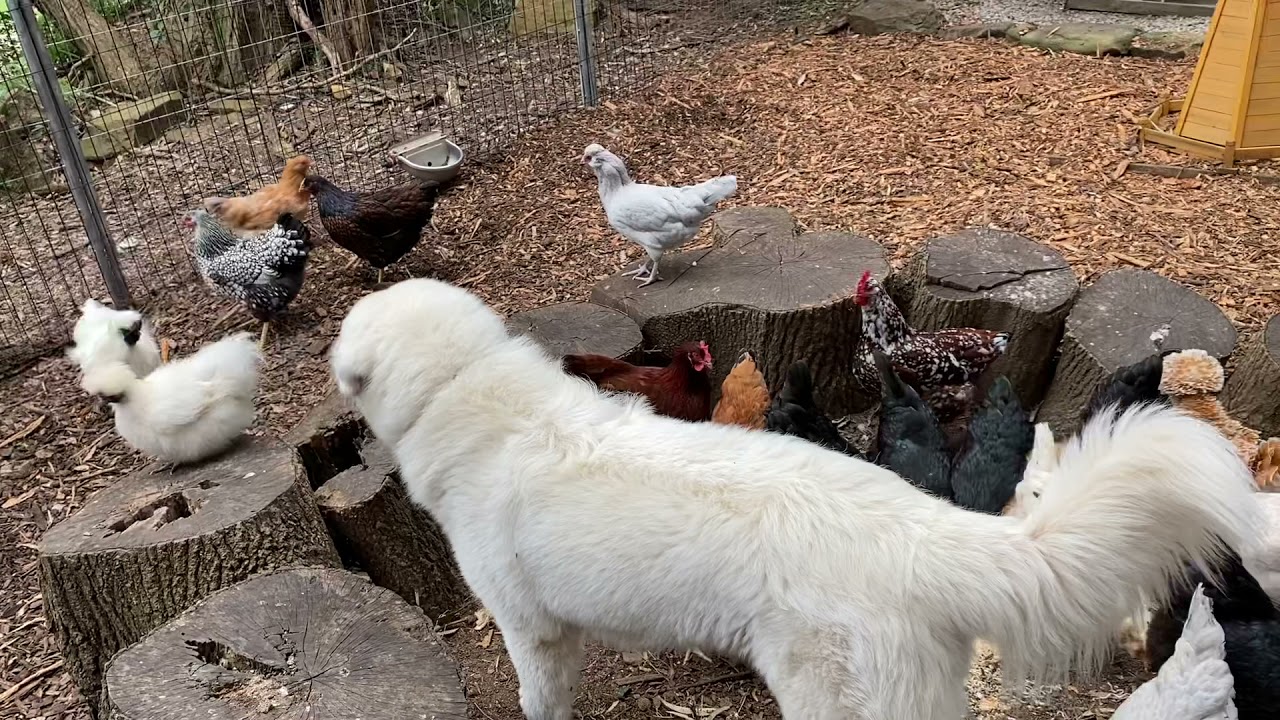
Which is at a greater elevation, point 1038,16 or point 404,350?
point 404,350

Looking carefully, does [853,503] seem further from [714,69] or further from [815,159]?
[714,69]

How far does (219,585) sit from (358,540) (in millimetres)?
674

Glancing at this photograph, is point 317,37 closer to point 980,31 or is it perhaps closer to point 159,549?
point 980,31

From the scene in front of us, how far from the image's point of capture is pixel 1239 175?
6430 millimetres

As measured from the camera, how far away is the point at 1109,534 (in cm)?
192

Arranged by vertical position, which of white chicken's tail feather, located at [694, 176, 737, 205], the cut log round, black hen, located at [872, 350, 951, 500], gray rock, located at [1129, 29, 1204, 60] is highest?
white chicken's tail feather, located at [694, 176, 737, 205]

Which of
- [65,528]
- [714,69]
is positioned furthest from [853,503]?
[714,69]

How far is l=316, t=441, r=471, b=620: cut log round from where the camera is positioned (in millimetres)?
3838

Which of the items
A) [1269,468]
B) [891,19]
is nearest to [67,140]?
[1269,468]

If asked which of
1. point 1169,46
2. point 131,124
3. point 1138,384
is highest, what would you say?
point 1169,46

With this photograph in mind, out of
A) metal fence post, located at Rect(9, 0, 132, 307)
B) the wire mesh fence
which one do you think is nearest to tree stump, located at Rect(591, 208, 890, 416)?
metal fence post, located at Rect(9, 0, 132, 307)

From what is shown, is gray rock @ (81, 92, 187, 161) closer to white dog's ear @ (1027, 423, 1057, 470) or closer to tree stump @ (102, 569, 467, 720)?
tree stump @ (102, 569, 467, 720)

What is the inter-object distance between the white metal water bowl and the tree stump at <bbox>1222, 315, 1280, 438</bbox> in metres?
6.03

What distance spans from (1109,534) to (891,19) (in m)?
9.37
